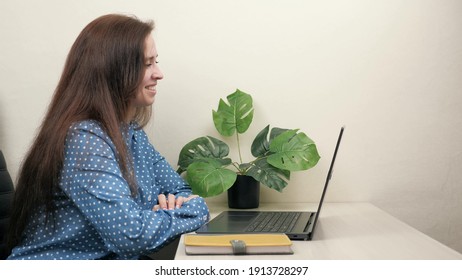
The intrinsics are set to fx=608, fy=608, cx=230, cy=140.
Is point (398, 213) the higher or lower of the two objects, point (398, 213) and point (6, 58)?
the lower

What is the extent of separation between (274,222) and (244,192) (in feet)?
1.55

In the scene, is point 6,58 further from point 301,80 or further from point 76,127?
point 301,80

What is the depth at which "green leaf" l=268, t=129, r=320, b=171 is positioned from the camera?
87.8 inches

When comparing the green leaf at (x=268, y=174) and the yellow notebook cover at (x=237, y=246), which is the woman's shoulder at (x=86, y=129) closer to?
the yellow notebook cover at (x=237, y=246)

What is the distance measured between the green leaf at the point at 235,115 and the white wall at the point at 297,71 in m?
0.11

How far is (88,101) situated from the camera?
173 cm

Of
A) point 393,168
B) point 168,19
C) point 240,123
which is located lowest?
point 393,168

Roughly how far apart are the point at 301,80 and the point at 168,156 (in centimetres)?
64

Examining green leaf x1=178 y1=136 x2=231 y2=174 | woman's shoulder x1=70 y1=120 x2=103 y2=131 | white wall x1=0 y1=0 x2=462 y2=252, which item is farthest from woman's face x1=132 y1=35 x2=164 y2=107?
white wall x1=0 y1=0 x2=462 y2=252

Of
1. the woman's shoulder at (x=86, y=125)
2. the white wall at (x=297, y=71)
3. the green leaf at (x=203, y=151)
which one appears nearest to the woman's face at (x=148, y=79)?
the woman's shoulder at (x=86, y=125)

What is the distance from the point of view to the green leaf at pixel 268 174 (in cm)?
225

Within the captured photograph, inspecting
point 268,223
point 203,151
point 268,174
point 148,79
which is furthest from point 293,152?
point 148,79
